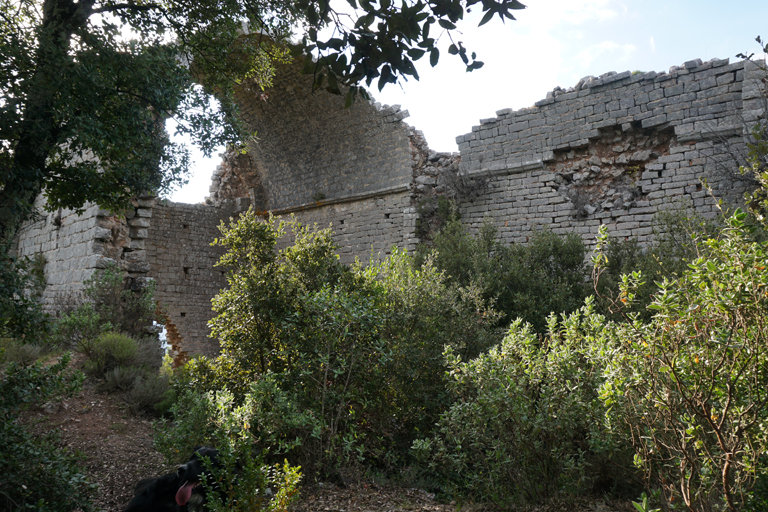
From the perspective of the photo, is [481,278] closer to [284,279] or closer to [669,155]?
[284,279]

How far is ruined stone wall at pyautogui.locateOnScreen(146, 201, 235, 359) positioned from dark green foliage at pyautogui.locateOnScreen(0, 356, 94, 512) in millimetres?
8500

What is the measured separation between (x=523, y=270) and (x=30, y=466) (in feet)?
21.3

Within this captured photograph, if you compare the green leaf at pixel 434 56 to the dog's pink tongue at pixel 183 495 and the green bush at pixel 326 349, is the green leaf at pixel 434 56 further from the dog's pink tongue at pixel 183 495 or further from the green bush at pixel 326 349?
the dog's pink tongue at pixel 183 495

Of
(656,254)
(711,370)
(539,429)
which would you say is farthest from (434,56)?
(656,254)

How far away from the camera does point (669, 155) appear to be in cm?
865

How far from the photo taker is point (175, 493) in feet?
10.5

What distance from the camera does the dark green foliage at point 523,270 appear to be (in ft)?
24.0

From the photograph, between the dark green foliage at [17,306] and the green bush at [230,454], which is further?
the dark green foliage at [17,306]

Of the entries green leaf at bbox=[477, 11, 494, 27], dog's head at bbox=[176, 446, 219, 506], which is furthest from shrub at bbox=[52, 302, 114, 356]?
green leaf at bbox=[477, 11, 494, 27]

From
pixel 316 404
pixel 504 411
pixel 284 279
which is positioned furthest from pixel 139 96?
pixel 504 411

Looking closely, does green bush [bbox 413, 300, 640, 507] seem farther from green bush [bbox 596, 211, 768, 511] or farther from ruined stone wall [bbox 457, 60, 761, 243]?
ruined stone wall [bbox 457, 60, 761, 243]

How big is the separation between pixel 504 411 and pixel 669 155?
23.3 feet

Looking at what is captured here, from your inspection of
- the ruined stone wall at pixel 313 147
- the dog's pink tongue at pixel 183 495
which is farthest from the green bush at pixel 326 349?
the ruined stone wall at pixel 313 147

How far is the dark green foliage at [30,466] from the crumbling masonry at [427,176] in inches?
118
